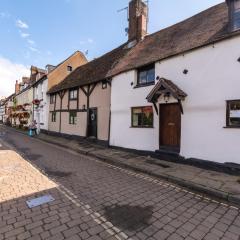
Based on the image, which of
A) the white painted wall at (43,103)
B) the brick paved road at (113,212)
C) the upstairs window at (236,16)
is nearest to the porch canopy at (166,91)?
the upstairs window at (236,16)

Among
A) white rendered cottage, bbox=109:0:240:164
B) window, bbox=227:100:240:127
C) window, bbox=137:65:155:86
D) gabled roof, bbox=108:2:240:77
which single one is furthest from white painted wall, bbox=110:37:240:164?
window, bbox=137:65:155:86

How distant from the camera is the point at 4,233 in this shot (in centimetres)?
388

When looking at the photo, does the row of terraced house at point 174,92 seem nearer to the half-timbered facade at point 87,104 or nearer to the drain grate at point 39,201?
the half-timbered facade at point 87,104

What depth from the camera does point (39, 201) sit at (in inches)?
208

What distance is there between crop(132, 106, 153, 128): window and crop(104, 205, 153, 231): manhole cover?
248 inches

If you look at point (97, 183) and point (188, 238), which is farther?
point (97, 183)

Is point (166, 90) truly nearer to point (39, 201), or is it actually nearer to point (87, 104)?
point (39, 201)

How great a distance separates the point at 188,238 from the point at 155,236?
23.1 inches

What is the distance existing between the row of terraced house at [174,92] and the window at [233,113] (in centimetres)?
3

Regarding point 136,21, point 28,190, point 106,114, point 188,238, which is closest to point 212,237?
point 188,238

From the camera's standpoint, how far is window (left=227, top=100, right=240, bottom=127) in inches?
297

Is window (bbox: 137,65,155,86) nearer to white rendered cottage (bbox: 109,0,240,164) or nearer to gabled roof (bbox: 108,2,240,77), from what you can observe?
white rendered cottage (bbox: 109,0,240,164)

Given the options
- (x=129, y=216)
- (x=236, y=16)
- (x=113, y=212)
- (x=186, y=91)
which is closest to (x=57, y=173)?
(x=113, y=212)

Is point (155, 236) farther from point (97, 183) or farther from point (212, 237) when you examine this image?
point (97, 183)
